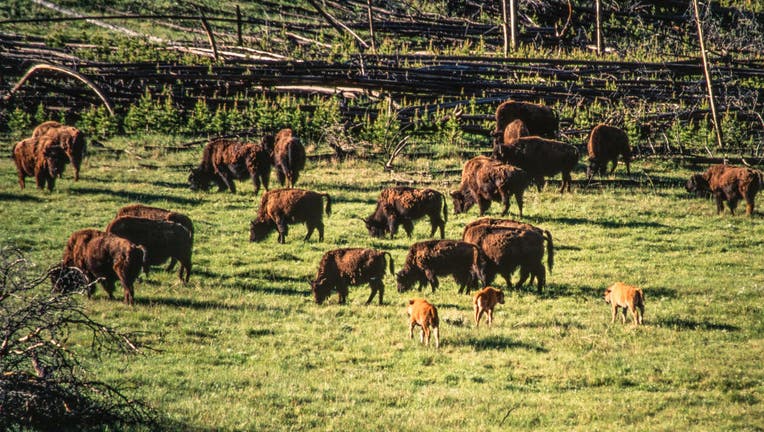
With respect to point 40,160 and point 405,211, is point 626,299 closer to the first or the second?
point 405,211

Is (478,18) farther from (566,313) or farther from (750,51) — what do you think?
(566,313)

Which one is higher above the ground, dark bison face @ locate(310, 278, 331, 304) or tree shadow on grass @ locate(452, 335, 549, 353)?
dark bison face @ locate(310, 278, 331, 304)

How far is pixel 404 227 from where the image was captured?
67.7 ft

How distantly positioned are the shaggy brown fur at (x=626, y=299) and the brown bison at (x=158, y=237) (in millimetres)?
7489

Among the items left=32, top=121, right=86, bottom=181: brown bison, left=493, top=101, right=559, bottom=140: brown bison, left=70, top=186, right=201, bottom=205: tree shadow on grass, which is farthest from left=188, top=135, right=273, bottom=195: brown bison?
left=493, top=101, right=559, bottom=140: brown bison

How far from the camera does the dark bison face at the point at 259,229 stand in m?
20.3

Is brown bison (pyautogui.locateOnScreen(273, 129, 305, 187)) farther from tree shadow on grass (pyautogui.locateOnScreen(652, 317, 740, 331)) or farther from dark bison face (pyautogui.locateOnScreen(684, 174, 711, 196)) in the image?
tree shadow on grass (pyautogui.locateOnScreen(652, 317, 740, 331))

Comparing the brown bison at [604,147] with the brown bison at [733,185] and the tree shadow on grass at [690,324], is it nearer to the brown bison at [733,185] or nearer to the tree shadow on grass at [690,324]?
the brown bison at [733,185]

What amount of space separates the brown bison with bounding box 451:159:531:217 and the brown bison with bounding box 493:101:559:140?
6.17m

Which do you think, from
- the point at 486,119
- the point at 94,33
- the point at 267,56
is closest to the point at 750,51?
the point at 486,119

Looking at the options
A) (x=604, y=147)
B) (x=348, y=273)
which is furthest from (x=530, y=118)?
(x=348, y=273)

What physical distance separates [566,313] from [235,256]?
7146 mm

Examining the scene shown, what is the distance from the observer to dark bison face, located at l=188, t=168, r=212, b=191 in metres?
24.6

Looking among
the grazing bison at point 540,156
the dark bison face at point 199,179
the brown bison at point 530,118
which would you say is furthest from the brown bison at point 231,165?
the brown bison at point 530,118
